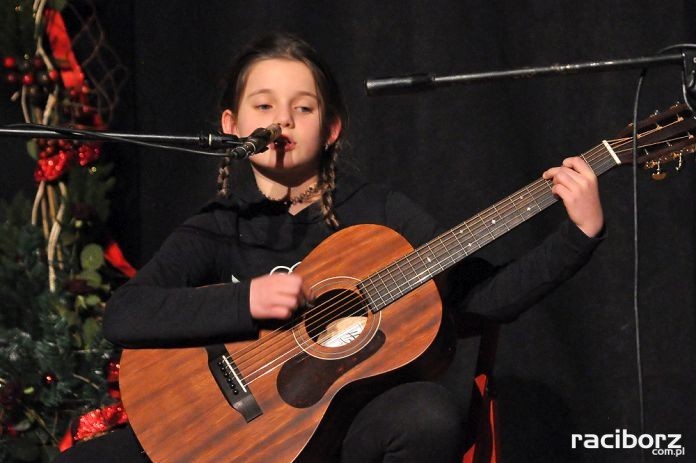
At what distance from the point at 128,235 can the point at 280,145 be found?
3.54 ft

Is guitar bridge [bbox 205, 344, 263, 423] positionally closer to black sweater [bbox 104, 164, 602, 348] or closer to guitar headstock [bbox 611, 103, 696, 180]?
black sweater [bbox 104, 164, 602, 348]

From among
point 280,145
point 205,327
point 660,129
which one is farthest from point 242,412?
point 660,129

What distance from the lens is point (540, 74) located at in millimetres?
1577

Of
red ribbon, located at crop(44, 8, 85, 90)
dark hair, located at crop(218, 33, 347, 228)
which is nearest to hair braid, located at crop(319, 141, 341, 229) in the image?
dark hair, located at crop(218, 33, 347, 228)

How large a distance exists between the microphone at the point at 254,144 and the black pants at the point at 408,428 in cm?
54

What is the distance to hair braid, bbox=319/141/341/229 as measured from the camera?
209 cm

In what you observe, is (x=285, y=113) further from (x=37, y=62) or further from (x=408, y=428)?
(x=37, y=62)

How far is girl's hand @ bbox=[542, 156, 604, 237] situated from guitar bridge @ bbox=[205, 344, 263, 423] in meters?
0.73

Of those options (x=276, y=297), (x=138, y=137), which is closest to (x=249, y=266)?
(x=276, y=297)

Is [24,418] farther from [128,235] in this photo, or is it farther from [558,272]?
[558,272]

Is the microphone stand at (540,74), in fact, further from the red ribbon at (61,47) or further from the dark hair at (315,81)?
the red ribbon at (61,47)

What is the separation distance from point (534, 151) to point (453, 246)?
1.01 m

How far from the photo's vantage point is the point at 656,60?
1506 mm

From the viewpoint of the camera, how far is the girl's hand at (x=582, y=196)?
1771 millimetres
